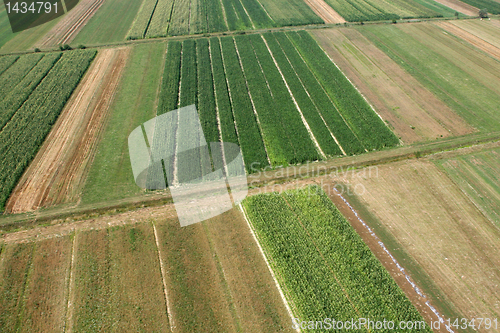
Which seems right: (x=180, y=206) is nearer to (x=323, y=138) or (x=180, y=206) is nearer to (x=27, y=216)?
(x=27, y=216)

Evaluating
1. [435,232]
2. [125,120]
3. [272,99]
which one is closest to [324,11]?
[272,99]

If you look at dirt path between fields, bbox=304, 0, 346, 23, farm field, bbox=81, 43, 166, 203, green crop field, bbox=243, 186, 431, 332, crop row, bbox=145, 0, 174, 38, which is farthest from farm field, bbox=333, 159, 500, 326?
crop row, bbox=145, 0, 174, 38

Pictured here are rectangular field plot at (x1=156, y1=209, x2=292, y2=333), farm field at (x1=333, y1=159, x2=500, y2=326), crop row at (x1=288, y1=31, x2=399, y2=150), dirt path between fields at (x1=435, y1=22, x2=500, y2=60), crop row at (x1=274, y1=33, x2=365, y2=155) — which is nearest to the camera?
rectangular field plot at (x1=156, y1=209, x2=292, y2=333)

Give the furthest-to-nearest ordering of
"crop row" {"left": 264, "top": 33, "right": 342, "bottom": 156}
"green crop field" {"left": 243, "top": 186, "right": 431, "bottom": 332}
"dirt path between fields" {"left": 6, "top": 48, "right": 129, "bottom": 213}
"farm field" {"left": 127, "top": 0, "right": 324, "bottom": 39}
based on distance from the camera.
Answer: "farm field" {"left": 127, "top": 0, "right": 324, "bottom": 39}
"crop row" {"left": 264, "top": 33, "right": 342, "bottom": 156}
"dirt path between fields" {"left": 6, "top": 48, "right": 129, "bottom": 213}
"green crop field" {"left": 243, "top": 186, "right": 431, "bottom": 332}

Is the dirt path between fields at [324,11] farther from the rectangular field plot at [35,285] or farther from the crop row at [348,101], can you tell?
the rectangular field plot at [35,285]

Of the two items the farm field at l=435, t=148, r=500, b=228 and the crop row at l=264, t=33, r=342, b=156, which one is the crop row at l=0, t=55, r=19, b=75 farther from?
the farm field at l=435, t=148, r=500, b=228

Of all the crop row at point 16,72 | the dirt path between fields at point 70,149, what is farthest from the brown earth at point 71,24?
Result: the dirt path between fields at point 70,149

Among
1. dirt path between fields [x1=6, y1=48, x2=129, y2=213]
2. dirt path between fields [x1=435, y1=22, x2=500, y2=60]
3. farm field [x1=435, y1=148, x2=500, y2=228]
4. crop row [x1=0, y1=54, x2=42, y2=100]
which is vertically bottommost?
farm field [x1=435, y1=148, x2=500, y2=228]

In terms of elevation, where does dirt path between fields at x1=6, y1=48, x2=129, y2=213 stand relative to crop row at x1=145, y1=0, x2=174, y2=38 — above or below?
below
